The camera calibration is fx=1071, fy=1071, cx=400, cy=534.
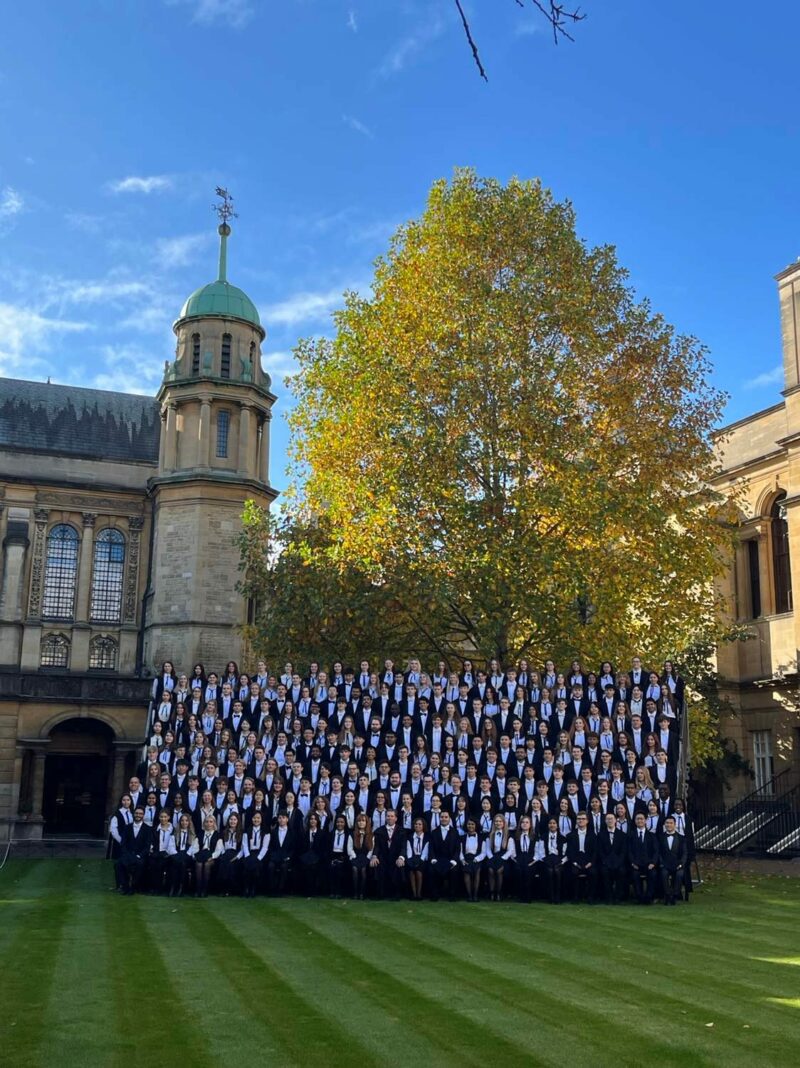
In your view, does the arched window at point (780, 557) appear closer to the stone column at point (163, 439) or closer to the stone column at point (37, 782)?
the stone column at point (163, 439)

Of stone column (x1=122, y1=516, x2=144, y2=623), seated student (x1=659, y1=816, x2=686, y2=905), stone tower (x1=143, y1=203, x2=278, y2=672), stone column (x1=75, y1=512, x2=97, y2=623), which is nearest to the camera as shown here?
seated student (x1=659, y1=816, x2=686, y2=905)

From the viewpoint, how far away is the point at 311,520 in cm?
2581

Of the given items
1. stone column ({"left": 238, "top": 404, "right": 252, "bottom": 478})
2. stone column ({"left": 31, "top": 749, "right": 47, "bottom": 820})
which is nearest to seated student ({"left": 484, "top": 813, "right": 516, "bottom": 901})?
stone column ({"left": 31, "top": 749, "right": 47, "bottom": 820})

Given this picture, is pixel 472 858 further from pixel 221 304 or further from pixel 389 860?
pixel 221 304

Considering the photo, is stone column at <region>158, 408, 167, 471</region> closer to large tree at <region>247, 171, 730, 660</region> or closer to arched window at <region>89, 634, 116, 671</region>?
arched window at <region>89, 634, 116, 671</region>

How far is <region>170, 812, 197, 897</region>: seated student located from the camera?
15.8 metres

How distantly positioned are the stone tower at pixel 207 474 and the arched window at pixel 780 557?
17.8 meters

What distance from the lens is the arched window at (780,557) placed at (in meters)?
27.8

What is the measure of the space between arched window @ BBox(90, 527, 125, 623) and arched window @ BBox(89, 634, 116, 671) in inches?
29.7

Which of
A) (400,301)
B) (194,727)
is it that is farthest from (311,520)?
(194,727)

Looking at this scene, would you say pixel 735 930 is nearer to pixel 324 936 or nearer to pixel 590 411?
pixel 324 936

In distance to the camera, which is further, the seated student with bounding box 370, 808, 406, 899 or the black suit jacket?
the seated student with bounding box 370, 808, 406, 899

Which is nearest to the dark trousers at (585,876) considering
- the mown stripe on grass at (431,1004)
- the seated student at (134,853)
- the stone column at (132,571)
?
the mown stripe on grass at (431,1004)

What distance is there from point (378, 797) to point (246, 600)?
22.3 meters
